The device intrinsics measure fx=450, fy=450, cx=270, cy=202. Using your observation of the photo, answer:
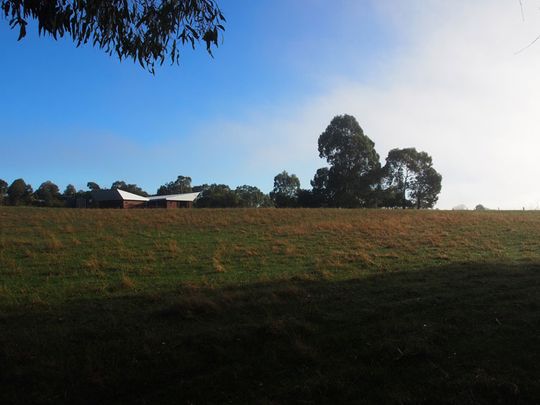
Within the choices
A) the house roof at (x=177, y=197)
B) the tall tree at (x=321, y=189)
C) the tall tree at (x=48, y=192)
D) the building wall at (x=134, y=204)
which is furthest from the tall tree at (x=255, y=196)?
the tall tree at (x=48, y=192)

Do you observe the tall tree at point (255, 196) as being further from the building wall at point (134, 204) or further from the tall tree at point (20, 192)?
the tall tree at point (20, 192)

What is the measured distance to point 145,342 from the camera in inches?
267

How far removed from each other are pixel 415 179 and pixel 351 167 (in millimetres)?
A: 12858

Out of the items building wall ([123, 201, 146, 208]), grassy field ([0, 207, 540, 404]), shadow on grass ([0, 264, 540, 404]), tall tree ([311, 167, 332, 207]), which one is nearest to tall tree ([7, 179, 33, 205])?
building wall ([123, 201, 146, 208])

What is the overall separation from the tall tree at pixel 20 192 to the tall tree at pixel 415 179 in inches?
2436

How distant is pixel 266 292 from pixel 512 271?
302 inches

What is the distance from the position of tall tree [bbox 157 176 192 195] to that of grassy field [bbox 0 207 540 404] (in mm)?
110110

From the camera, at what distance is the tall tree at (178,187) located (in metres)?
125

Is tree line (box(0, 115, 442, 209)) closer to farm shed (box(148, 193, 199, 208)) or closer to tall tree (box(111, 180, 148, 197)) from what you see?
farm shed (box(148, 193, 199, 208))

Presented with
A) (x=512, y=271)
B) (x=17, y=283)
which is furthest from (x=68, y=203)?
(x=512, y=271)

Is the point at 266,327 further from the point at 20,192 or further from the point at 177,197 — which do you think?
the point at 20,192

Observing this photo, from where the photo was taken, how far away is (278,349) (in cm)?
639

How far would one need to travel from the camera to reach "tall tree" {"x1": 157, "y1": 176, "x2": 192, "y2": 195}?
412 feet

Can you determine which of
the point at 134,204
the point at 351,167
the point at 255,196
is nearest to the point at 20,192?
the point at 134,204
